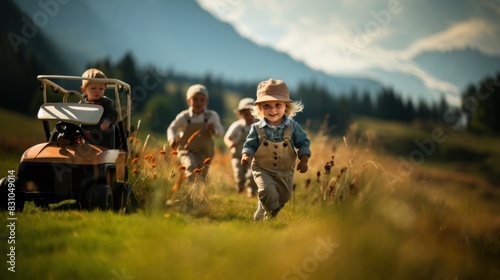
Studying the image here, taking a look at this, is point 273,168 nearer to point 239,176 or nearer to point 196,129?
point 196,129

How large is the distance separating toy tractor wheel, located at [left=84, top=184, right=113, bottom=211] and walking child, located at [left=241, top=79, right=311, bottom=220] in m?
1.74

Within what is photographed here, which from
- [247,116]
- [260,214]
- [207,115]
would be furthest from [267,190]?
[247,116]

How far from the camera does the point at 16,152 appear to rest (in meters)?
10.5

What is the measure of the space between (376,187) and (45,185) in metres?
5.52

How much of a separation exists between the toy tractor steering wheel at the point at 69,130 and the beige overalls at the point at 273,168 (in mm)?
2153

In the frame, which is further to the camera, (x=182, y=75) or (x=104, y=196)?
(x=182, y=75)

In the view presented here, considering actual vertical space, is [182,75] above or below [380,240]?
above

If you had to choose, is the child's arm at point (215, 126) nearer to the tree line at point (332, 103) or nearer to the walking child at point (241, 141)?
the walking child at point (241, 141)

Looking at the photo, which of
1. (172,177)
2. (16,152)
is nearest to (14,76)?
(16,152)

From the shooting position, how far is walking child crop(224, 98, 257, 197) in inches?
384

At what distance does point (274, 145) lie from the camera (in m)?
5.88

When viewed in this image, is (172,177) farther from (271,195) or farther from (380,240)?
(380,240)

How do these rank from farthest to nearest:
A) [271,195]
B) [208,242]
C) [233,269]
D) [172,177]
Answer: [172,177], [271,195], [208,242], [233,269]

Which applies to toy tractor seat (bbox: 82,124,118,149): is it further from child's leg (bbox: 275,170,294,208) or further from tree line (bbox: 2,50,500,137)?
tree line (bbox: 2,50,500,137)
